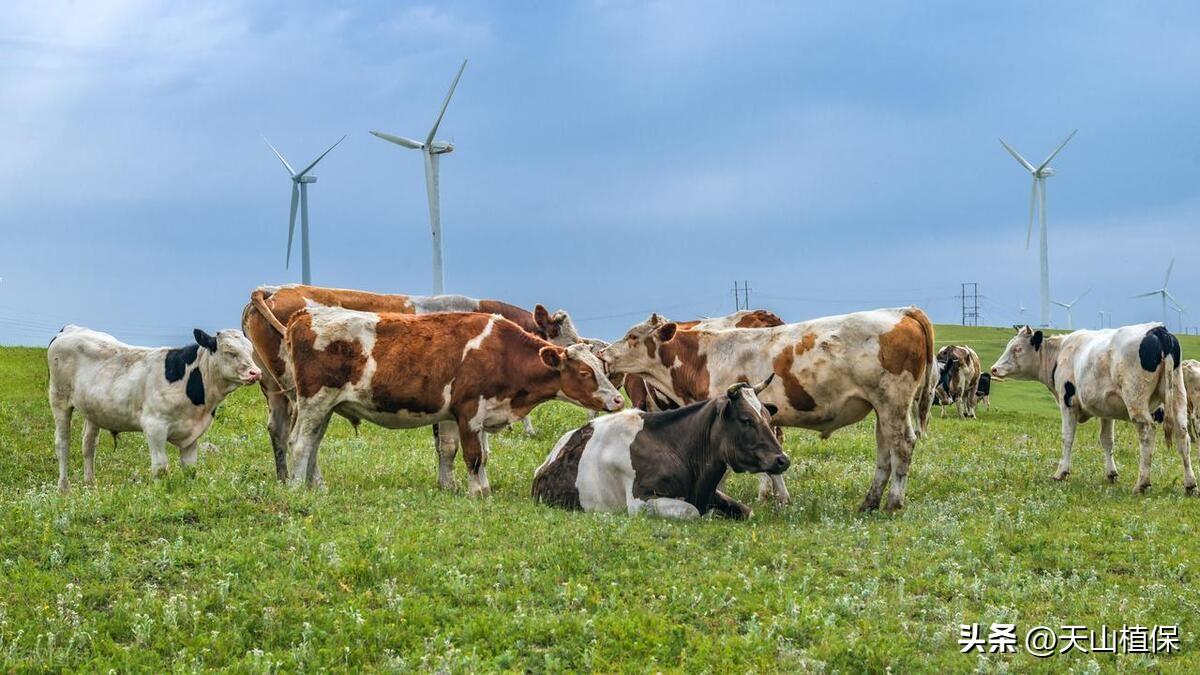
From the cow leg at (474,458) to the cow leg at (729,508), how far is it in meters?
3.18

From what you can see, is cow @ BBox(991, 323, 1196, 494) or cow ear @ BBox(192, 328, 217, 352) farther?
cow @ BBox(991, 323, 1196, 494)

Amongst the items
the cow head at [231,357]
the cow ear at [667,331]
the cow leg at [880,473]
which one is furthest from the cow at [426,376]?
the cow leg at [880,473]

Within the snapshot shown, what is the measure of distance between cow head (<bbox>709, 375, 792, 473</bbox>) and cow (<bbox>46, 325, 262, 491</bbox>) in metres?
6.81

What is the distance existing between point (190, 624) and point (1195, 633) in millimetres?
8608

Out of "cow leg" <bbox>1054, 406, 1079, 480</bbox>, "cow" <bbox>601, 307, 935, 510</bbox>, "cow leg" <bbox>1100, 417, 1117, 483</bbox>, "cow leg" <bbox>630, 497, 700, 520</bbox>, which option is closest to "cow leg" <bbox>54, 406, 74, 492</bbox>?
"cow leg" <bbox>630, 497, 700, 520</bbox>

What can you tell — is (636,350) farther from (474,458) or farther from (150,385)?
(150,385)

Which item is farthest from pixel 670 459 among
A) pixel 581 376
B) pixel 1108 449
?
pixel 1108 449

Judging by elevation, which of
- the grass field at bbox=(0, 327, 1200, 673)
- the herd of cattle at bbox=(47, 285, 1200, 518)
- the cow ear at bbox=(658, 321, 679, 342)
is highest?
the cow ear at bbox=(658, 321, 679, 342)

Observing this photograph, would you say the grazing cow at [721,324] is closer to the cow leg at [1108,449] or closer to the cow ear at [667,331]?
the cow ear at [667,331]

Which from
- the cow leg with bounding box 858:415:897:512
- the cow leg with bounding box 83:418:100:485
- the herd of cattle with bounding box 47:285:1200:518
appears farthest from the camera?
the cow leg with bounding box 83:418:100:485

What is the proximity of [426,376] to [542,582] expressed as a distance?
564 centimetres

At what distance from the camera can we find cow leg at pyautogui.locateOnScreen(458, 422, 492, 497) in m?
15.4

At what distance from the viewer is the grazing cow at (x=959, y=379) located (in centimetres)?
3628

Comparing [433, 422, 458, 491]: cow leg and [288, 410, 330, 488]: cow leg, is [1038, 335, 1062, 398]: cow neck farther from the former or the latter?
[288, 410, 330, 488]: cow leg
